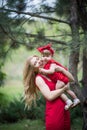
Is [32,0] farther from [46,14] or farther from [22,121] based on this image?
[22,121]

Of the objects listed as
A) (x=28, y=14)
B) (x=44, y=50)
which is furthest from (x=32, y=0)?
(x=44, y=50)

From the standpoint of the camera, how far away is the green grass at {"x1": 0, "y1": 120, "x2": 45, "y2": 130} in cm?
625

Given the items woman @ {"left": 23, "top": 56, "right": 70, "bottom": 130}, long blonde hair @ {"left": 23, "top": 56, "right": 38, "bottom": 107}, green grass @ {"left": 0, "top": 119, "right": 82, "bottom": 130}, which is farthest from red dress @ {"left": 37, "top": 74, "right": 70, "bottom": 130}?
green grass @ {"left": 0, "top": 119, "right": 82, "bottom": 130}

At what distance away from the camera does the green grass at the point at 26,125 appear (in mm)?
6253

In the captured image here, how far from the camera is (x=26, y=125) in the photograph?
6.41 m

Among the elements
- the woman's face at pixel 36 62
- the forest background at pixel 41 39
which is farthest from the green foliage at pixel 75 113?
the woman's face at pixel 36 62

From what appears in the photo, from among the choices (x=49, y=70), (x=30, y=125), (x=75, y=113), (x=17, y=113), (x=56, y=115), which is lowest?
(x=17, y=113)

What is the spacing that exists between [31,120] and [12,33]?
223cm

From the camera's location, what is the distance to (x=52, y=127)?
11.7ft

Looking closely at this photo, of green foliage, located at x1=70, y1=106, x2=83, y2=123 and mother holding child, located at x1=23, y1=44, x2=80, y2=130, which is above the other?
mother holding child, located at x1=23, y1=44, x2=80, y2=130

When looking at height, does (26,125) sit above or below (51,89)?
below

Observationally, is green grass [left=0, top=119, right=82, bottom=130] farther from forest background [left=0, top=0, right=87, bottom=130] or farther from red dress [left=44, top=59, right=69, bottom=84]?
red dress [left=44, top=59, right=69, bottom=84]

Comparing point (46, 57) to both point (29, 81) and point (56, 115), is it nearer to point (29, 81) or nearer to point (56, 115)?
point (29, 81)

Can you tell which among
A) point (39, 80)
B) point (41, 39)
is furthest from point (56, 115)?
point (41, 39)
